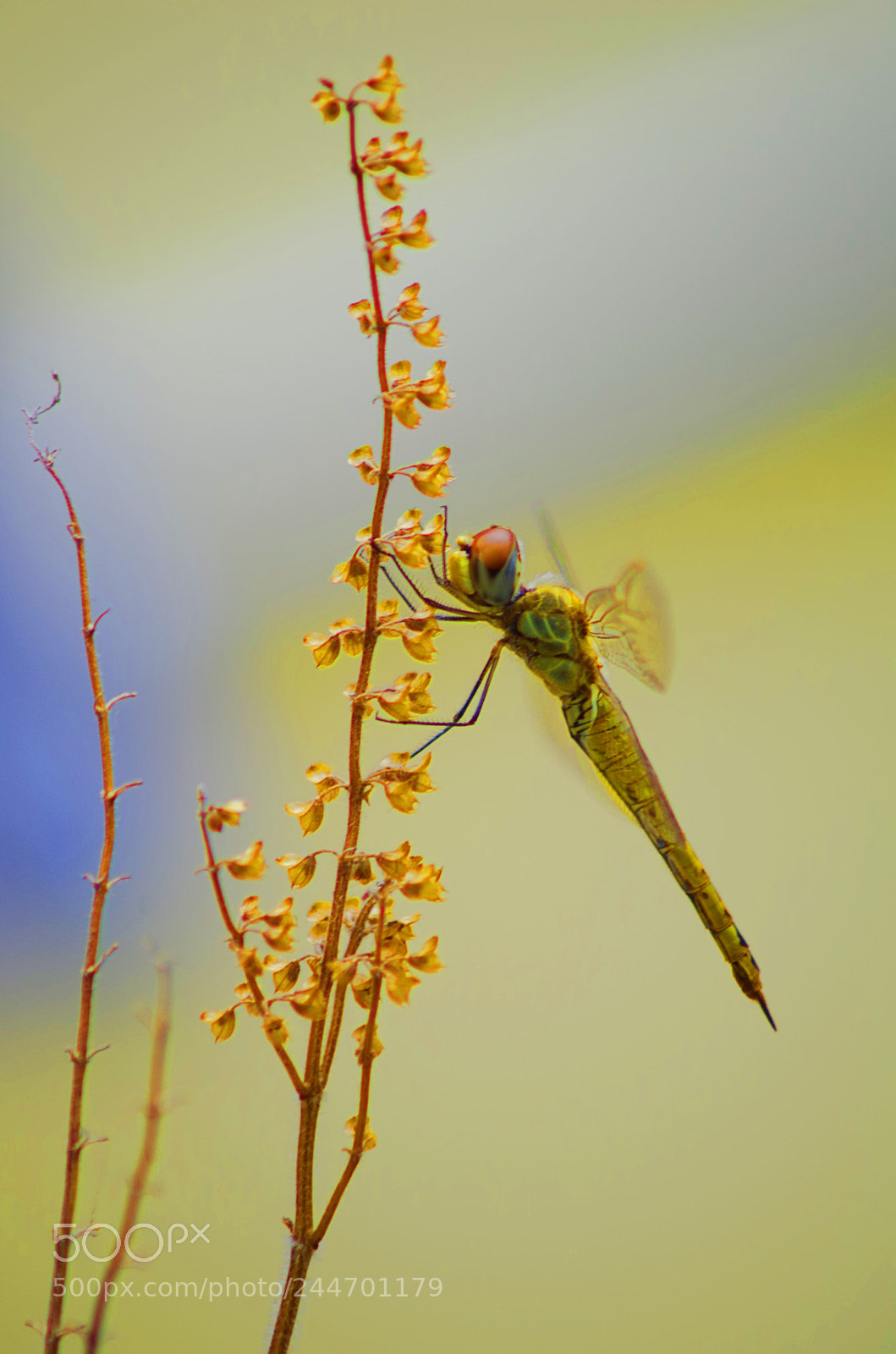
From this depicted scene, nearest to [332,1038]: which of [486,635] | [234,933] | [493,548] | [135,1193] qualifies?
[234,933]

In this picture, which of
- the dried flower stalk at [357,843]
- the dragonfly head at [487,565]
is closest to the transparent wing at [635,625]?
the dragonfly head at [487,565]

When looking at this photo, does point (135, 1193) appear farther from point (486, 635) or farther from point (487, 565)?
point (486, 635)

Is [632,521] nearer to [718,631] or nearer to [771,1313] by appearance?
[718,631]

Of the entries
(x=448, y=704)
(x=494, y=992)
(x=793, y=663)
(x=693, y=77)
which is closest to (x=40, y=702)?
(x=448, y=704)

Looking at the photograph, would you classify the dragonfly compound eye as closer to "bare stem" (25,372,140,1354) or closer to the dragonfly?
the dragonfly
